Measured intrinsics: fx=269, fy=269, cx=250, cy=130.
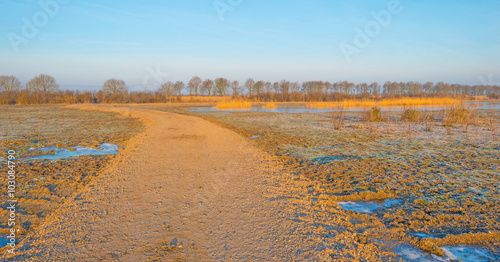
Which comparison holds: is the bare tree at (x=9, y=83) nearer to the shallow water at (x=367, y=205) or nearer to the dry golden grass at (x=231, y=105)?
the dry golden grass at (x=231, y=105)

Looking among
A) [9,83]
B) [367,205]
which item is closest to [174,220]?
[367,205]

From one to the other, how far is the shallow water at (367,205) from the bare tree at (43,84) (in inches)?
2625

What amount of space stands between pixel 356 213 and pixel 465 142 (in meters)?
8.02

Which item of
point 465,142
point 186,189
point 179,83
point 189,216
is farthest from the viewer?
point 179,83

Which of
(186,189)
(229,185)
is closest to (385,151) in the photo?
(229,185)

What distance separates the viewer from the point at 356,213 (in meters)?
4.21

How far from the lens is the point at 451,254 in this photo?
3125mm

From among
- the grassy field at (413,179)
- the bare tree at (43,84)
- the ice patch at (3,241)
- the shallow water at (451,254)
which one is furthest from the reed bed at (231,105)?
the bare tree at (43,84)

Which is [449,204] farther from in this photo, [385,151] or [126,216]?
[126,216]

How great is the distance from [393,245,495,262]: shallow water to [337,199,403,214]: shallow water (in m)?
1.13

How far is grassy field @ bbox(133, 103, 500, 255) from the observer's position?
3.62m

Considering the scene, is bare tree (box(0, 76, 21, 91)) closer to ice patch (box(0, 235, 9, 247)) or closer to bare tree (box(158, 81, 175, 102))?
bare tree (box(158, 81, 175, 102))

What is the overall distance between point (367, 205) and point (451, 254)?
1.52 meters

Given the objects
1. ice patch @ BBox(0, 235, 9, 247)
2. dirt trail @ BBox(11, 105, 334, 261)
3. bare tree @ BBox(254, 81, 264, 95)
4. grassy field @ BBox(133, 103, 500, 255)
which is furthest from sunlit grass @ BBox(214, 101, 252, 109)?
bare tree @ BBox(254, 81, 264, 95)
